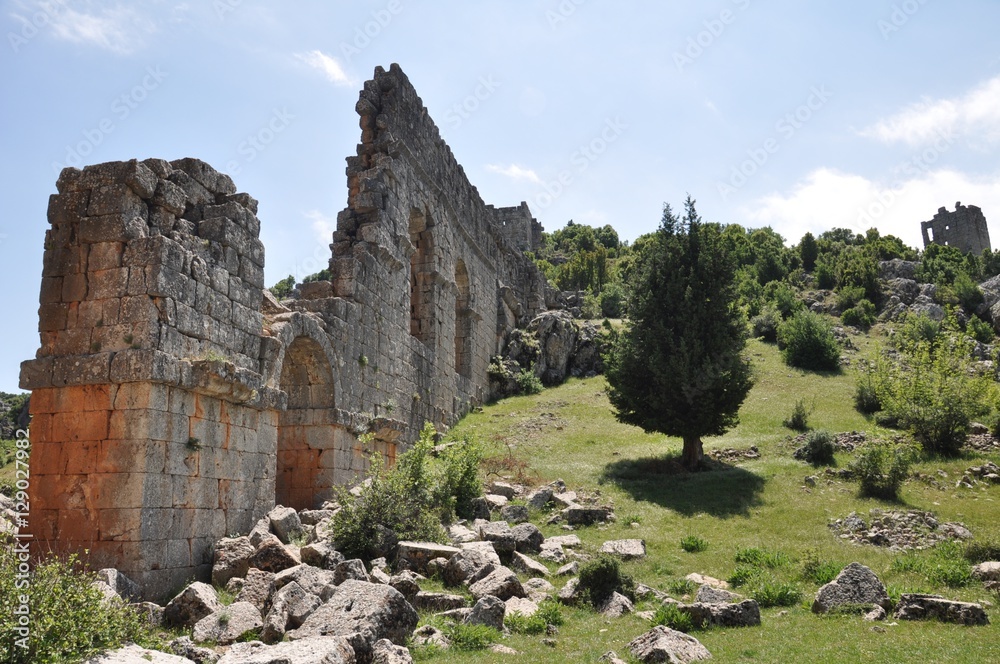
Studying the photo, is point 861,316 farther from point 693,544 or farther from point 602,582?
point 602,582

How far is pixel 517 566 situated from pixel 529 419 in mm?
11747

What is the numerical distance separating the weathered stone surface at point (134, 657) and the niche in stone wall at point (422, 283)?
14.5 m

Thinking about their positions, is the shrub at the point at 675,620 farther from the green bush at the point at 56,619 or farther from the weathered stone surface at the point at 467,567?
the green bush at the point at 56,619

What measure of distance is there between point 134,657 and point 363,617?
70.8 inches

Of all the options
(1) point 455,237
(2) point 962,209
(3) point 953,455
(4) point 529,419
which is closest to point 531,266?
(1) point 455,237

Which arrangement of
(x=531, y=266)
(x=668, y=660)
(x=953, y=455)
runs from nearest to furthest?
(x=668, y=660)
(x=953, y=455)
(x=531, y=266)

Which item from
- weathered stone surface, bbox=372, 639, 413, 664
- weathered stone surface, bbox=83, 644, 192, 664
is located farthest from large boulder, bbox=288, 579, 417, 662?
weathered stone surface, bbox=83, 644, 192, 664

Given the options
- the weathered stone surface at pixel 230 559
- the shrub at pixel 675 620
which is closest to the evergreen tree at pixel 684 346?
the shrub at pixel 675 620

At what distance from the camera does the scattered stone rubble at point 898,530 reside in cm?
1137

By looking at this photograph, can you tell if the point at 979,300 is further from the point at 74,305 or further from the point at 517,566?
the point at 74,305

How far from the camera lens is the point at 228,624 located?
649 cm

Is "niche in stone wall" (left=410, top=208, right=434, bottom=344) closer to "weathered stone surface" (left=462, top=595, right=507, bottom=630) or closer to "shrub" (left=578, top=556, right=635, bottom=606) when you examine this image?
"shrub" (left=578, top=556, right=635, bottom=606)

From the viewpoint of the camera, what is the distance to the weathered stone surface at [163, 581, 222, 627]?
6770 mm

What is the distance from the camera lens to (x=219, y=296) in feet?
29.6
